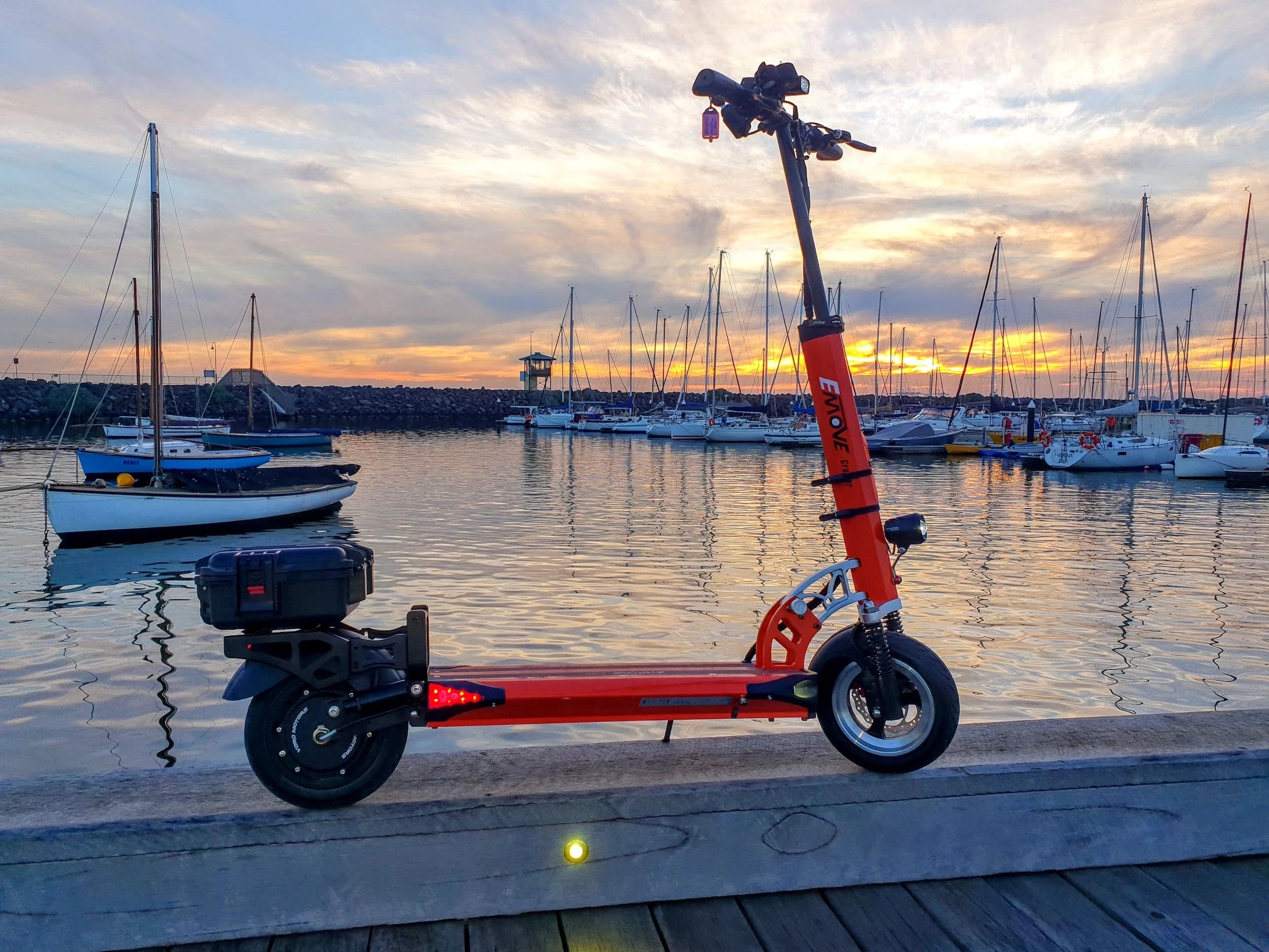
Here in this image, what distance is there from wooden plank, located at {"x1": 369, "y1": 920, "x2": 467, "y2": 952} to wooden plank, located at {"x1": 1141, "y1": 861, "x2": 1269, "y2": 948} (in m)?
2.28

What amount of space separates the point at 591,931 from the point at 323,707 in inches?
43.1

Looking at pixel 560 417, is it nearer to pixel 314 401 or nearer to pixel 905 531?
pixel 314 401

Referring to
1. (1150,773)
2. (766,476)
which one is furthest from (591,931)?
(766,476)

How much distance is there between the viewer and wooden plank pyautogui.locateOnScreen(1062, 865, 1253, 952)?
2.76 meters

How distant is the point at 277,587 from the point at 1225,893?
3192 millimetres

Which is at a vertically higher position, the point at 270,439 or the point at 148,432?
the point at 148,432

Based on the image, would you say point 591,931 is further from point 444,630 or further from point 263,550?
point 444,630

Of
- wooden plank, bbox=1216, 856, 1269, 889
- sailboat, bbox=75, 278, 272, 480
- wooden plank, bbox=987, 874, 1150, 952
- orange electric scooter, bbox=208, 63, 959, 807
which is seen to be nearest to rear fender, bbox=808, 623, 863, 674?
orange electric scooter, bbox=208, 63, 959, 807

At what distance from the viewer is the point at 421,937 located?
273cm

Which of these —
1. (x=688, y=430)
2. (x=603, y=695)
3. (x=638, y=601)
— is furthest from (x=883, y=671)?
(x=688, y=430)

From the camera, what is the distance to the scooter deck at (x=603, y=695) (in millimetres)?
2984

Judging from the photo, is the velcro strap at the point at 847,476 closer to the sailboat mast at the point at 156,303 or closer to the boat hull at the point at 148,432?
the sailboat mast at the point at 156,303

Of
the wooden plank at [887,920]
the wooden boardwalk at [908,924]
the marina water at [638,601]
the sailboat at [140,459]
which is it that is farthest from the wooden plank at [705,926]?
the sailboat at [140,459]

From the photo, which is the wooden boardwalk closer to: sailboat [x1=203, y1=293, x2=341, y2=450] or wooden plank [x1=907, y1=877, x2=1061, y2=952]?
wooden plank [x1=907, y1=877, x2=1061, y2=952]
